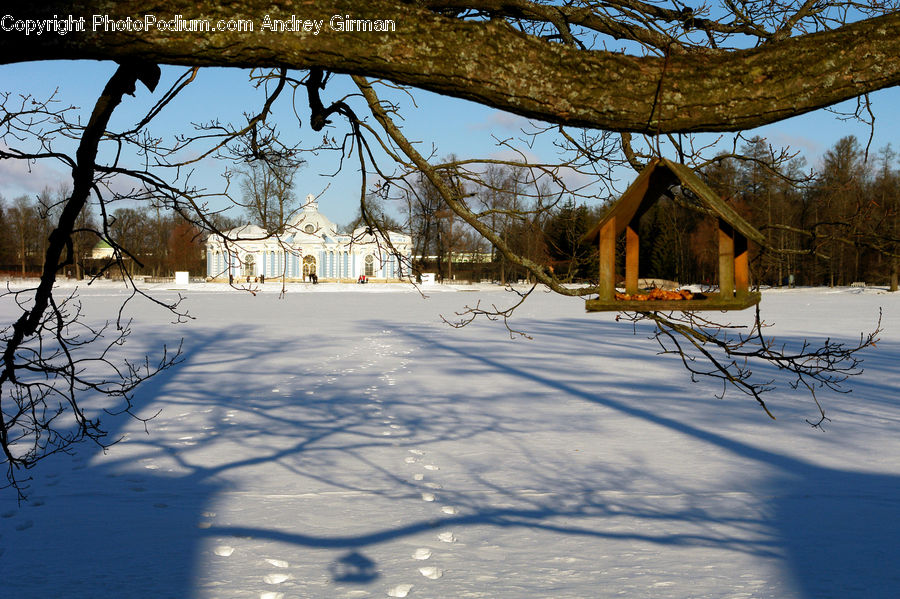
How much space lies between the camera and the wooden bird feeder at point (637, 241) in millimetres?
2971

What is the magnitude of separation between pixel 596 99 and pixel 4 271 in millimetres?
71902

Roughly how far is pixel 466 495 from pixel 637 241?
2.91 m

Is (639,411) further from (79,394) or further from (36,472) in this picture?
(79,394)

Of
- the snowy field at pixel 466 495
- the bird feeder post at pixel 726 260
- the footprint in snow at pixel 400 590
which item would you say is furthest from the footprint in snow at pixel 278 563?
the bird feeder post at pixel 726 260

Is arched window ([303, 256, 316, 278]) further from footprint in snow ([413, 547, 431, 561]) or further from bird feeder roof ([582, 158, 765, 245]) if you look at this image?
bird feeder roof ([582, 158, 765, 245])

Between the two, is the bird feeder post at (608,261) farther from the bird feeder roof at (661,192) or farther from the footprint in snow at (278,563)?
the footprint in snow at (278,563)

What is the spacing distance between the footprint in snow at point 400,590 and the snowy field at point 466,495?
1cm

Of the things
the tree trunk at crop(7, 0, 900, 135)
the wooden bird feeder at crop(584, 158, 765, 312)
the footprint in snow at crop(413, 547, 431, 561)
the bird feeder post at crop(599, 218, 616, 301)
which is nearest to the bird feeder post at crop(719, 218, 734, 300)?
the wooden bird feeder at crop(584, 158, 765, 312)

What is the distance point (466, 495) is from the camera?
18.3 feet

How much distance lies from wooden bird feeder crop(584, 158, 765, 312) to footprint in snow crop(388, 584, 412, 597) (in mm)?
1989

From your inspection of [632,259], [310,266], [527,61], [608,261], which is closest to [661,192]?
[632,259]

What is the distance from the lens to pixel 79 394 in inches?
366

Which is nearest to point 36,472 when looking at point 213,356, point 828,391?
point 213,356

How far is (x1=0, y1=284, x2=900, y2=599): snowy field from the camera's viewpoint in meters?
4.20
